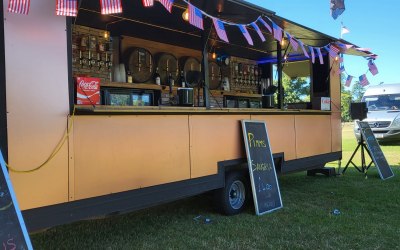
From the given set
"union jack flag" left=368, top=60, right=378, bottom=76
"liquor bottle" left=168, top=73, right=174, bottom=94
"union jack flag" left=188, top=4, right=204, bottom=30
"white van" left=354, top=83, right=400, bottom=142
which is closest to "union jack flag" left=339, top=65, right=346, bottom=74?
"union jack flag" left=368, top=60, right=378, bottom=76

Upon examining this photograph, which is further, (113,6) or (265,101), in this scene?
(265,101)

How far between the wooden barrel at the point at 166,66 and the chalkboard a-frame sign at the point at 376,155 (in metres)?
3.98

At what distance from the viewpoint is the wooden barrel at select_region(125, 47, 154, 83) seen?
6.58m

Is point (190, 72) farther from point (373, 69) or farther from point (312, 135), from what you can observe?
point (373, 69)

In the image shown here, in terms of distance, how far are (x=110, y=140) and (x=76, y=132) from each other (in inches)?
14.4

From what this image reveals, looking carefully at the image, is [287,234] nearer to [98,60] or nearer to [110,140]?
[110,140]

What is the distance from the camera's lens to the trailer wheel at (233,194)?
5090 mm

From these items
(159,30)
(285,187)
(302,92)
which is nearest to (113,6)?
(159,30)

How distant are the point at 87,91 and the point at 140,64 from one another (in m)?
3.14

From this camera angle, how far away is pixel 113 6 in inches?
128

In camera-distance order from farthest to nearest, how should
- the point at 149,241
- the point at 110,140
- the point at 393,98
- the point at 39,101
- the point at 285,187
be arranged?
1. the point at 393,98
2. the point at 285,187
3. the point at 149,241
4. the point at 110,140
5. the point at 39,101

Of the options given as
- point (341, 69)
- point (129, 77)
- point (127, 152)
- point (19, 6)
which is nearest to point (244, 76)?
point (341, 69)

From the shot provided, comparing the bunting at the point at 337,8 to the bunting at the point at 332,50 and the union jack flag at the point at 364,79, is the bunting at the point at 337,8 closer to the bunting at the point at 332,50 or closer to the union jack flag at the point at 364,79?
the union jack flag at the point at 364,79

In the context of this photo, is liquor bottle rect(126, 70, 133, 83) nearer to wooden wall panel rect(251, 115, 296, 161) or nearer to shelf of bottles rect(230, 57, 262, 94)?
wooden wall panel rect(251, 115, 296, 161)
